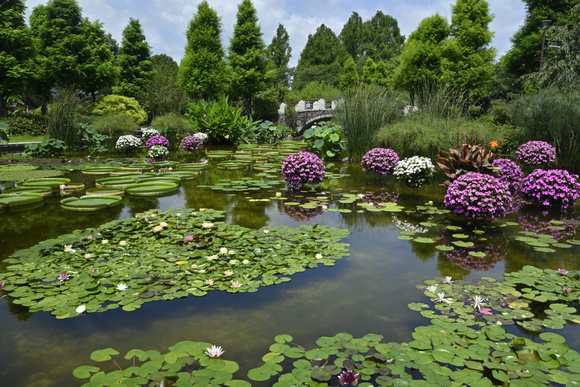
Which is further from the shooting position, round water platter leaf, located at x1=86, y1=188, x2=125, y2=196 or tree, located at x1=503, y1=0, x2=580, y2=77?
tree, located at x1=503, y1=0, x2=580, y2=77

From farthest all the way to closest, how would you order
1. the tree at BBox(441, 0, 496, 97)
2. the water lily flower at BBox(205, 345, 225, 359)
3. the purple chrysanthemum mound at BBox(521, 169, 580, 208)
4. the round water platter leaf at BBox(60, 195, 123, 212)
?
1. the tree at BBox(441, 0, 496, 97)
2. the purple chrysanthemum mound at BBox(521, 169, 580, 208)
3. the round water platter leaf at BBox(60, 195, 123, 212)
4. the water lily flower at BBox(205, 345, 225, 359)

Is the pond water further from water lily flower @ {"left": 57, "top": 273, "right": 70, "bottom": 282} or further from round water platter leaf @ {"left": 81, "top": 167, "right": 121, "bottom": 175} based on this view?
round water platter leaf @ {"left": 81, "top": 167, "right": 121, "bottom": 175}

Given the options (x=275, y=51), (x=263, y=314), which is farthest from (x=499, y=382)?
(x=275, y=51)

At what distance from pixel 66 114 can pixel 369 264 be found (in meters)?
11.5

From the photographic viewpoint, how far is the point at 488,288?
2717 mm

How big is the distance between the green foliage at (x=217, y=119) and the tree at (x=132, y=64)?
51.1 ft

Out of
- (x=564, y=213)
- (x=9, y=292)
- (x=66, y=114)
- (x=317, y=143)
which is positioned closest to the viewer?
(x=9, y=292)

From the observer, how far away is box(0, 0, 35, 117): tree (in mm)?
17547

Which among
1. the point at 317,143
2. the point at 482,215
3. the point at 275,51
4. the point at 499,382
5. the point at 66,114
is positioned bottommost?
the point at 499,382

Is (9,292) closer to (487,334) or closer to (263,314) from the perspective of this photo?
(263,314)

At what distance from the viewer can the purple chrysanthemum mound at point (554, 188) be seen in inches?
198

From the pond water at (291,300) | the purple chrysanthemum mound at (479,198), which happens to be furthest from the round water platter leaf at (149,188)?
the purple chrysanthemum mound at (479,198)

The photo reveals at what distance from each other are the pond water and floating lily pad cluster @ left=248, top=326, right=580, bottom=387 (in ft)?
0.38

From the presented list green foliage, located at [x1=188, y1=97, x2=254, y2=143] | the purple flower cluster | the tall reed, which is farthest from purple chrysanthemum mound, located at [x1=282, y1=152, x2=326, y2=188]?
green foliage, located at [x1=188, y1=97, x2=254, y2=143]
